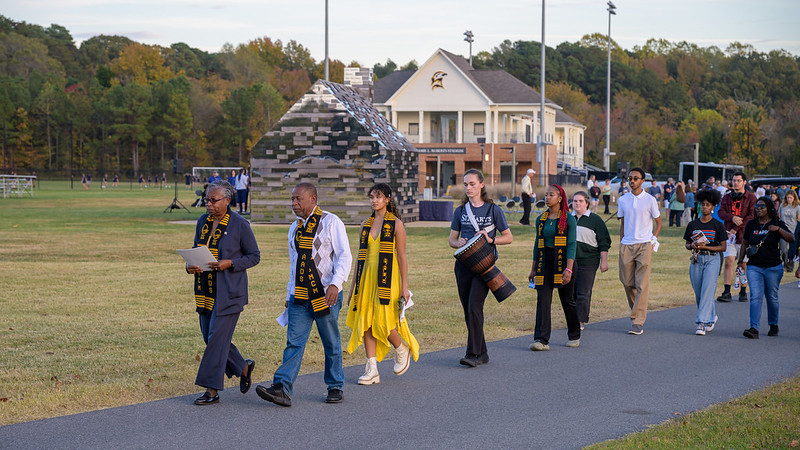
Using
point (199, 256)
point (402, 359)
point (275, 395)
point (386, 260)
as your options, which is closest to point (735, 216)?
point (402, 359)

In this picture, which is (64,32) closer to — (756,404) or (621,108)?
(621,108)

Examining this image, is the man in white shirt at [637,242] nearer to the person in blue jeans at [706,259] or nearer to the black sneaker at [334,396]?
the person in blue jeans at [706,259]

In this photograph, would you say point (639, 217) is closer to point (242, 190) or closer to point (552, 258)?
point (552, 258)

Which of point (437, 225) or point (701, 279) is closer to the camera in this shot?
point (701, 279)

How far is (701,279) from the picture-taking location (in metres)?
11.0

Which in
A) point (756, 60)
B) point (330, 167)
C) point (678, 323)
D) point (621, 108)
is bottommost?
point (678, 323)

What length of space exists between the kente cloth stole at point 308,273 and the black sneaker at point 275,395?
653 mm

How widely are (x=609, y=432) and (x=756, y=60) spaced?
13523 cm

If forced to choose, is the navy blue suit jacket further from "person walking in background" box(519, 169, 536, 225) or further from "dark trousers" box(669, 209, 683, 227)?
"dark trousers" box(669, 209, 683, 227)

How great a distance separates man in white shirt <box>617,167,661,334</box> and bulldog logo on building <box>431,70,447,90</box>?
6199 centimetres

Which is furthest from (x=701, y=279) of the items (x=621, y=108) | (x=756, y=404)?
(x=621, y=108)

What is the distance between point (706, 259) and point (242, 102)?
3397 inches

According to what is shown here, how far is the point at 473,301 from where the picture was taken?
28.1 ft

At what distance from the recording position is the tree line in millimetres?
89438
